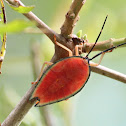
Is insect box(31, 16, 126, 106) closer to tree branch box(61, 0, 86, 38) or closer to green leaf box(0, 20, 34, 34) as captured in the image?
tree branch box(61, 0, 86, 38)

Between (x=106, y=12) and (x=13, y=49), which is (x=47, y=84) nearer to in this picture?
(x=106, y=12)

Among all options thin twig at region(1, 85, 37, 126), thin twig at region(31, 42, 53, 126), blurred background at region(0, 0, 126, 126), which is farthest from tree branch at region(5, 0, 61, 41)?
thin twig at region(31, 42, 53, 126)

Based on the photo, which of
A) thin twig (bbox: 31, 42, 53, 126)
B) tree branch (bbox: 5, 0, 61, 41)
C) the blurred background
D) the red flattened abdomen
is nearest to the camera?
tree branch (bbox: 5, 0, 61, 41)

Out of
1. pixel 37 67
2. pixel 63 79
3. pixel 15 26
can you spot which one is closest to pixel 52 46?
pixel 37 67

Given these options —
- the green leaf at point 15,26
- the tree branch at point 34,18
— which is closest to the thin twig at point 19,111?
the tree branch at point 34,18

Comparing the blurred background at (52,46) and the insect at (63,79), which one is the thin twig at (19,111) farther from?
the blurred background at (52,46)

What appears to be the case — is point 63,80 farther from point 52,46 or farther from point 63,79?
point 52,46

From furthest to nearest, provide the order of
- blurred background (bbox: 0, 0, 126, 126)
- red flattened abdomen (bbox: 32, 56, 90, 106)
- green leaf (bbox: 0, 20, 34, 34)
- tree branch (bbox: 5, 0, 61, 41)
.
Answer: blurred background (bbox: 0, 0, 126, 126), red flattened abdomen (bbox: 32, 56, 90, 106), tree branch (bbox: 5, 0, 61, 41), green leaf (bbox: 0, 20, 34, 34)

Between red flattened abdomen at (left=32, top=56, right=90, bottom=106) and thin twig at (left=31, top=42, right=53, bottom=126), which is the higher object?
red flattened abdomen at (left=32, top=56, right=90, bottom=106)
